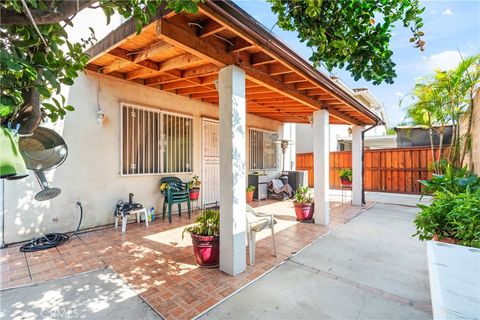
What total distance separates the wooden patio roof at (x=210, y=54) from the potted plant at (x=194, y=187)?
243cm

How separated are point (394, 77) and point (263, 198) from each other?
732cm

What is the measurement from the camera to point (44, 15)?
1106mm

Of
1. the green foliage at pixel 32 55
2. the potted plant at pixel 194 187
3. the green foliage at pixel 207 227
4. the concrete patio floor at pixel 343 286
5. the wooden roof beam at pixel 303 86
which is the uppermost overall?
the wooden roof beam at pixel 303 86

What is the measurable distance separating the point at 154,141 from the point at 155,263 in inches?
132

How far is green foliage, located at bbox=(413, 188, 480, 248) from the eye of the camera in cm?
227

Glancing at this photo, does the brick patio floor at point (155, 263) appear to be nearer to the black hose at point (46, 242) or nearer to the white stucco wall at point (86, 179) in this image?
the black hose at point (46, 242)

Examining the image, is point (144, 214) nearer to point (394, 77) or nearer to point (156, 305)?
point (156, 305)

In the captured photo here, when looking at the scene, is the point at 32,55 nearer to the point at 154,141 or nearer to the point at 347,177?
the point at 154,141

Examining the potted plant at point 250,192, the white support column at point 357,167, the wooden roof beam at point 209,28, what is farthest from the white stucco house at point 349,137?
the wooden roof beam at point 209,28

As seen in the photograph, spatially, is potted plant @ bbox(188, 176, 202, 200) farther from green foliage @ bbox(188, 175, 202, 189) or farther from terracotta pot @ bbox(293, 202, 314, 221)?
terracotta pot @ bbox(293, 202, 314, 221)

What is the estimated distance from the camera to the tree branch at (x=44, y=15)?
108cm

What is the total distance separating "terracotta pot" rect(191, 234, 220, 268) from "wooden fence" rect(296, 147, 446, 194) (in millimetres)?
9471

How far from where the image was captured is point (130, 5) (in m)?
1.34

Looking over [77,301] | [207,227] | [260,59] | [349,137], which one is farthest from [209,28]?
[349,137]
